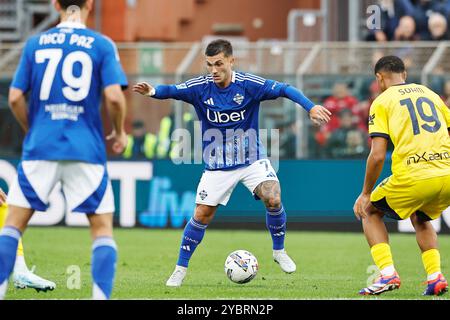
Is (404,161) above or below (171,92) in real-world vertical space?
below

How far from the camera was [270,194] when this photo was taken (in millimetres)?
10250

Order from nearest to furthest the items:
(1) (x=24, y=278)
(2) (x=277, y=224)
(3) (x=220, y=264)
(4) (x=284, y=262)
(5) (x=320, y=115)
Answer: (5) (x=320, y=115) < (1) (x=24, y=278) < (2) (x=277, y=224) < (4) (x=284, y=262) < (3) (x=220, y=264)

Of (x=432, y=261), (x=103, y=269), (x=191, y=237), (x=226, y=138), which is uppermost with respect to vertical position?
(x=226, y=138)

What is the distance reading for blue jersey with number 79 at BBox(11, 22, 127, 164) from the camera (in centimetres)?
720

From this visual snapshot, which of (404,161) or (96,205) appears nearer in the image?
(96,205)

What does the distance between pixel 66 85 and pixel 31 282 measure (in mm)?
2568

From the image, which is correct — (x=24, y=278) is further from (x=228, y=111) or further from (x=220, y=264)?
(x=220, y=264)

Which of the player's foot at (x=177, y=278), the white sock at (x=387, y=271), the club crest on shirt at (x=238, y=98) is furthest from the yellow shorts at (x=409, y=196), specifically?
the player's foot at (x=177, y=278)

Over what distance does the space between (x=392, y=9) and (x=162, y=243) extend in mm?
7716

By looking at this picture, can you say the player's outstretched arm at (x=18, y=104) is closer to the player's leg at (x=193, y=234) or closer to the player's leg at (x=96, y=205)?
the player's leg at (x=96, y=205)

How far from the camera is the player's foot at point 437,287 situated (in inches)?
351

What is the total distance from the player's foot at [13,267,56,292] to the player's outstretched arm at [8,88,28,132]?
82.4 inches

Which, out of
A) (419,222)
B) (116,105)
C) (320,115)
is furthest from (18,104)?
(419,222)
